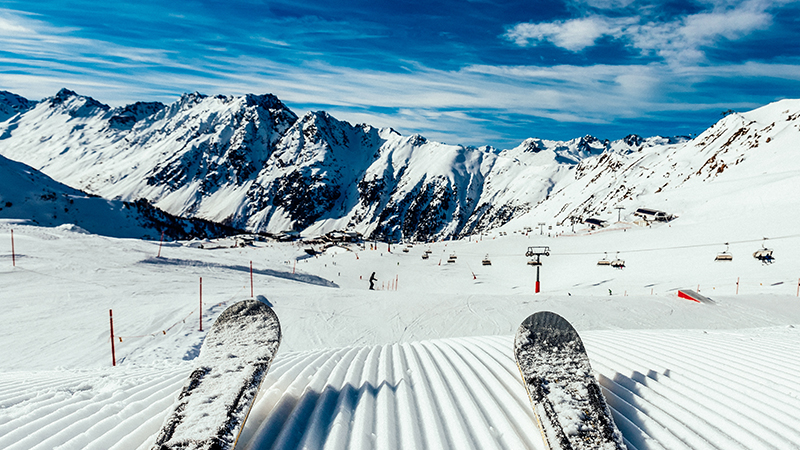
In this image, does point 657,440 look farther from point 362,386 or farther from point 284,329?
point 284,329

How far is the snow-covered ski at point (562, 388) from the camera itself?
12.8ft

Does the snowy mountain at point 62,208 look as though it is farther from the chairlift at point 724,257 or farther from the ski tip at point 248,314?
the chairlift at point 724,257

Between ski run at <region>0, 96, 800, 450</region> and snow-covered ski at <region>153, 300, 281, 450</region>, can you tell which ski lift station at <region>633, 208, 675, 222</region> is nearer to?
ski run at <region>0, 96, 800, 450</region>

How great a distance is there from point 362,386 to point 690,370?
5004mm

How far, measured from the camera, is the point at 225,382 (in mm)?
4641

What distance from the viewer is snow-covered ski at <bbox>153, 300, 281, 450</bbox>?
378 centimetres

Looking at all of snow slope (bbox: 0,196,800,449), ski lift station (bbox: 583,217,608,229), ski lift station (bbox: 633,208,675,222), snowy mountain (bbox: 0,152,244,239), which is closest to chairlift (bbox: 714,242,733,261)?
snow slope (bbox: 0,196,800,449)

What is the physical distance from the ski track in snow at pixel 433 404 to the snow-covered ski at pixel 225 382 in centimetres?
52

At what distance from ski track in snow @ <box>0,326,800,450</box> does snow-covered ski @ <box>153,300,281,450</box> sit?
0.52 meters

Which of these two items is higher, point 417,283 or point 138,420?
point 138,420

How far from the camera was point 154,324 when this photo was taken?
15641mm

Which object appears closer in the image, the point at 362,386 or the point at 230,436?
the point at 230,436

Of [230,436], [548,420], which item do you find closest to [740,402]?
[548,420]

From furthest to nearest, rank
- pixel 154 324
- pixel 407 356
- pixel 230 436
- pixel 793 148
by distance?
pixel 793 148 → pixel 154 324 → pixel 407 356 → pixel 230 436
